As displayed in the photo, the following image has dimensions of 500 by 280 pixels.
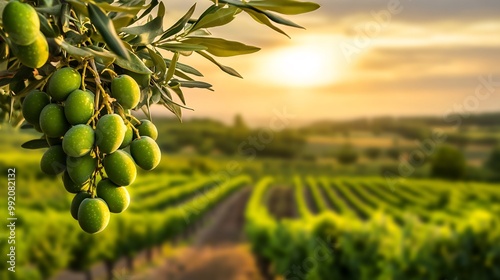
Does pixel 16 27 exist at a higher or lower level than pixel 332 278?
higher

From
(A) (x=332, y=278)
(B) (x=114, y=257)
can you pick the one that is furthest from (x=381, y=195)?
(A) (x=332, y=278)

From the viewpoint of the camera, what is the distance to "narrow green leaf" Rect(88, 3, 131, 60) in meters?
0.71

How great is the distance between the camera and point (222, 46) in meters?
1.04

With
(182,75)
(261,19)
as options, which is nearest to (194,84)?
(182,75)

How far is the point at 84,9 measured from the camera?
775mm

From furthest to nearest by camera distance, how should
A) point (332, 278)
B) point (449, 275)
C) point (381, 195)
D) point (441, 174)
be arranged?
point (441, 174), point (381, 195), point (332, 278), point (449, 275)

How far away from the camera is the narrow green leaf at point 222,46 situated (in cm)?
103

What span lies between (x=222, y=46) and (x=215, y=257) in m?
28.3

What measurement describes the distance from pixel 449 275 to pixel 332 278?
2.26 metres

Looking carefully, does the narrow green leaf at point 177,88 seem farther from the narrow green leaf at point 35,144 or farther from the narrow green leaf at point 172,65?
the narrow green leaf at point 35,144

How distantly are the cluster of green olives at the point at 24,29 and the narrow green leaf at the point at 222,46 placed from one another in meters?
0.32

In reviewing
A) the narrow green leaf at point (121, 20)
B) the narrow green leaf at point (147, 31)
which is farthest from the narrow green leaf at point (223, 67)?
the narrow green leaf at point (121, 20)

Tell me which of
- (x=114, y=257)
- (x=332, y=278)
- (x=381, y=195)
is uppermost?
(x=332, y=278)

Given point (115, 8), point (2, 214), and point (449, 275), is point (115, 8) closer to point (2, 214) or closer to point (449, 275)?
point (449, 275)
